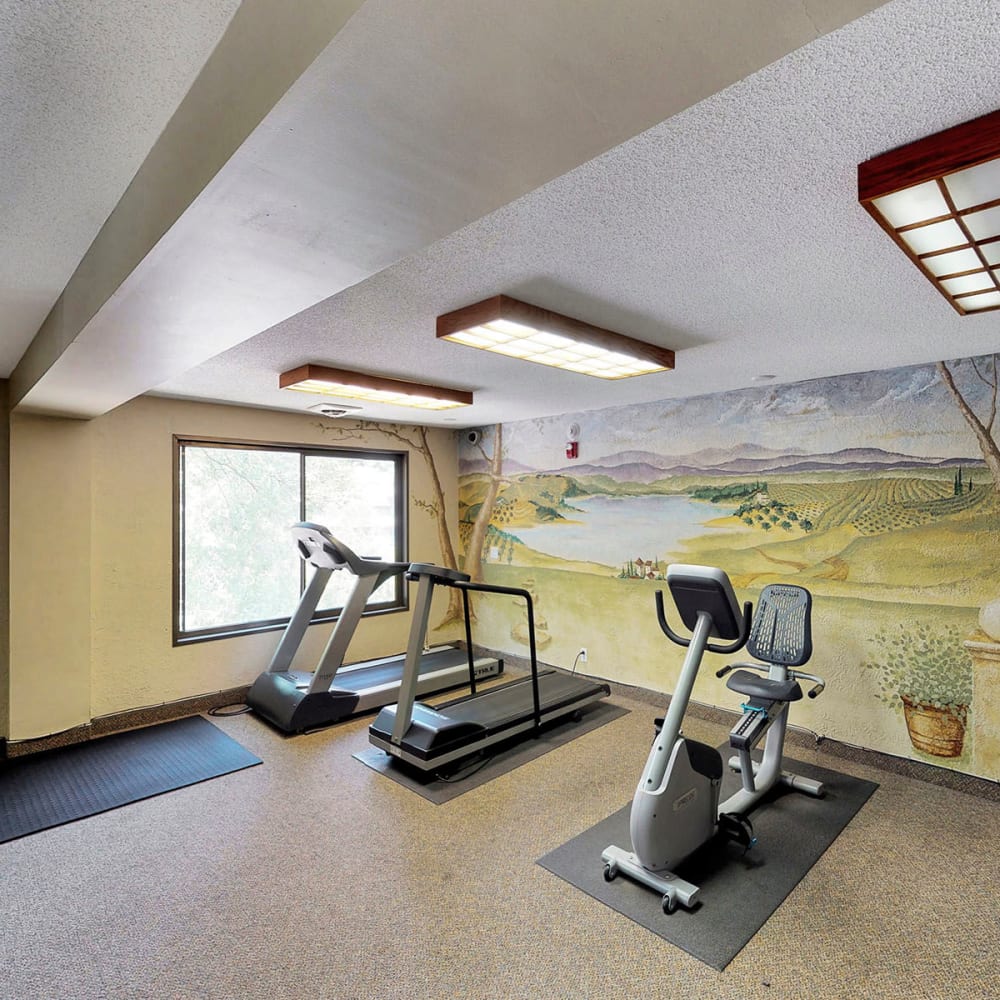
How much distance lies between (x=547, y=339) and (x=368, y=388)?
1.42m

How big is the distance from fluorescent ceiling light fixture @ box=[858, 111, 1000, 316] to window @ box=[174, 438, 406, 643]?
3.82 meters

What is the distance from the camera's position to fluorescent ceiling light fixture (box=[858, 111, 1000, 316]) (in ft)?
3.86

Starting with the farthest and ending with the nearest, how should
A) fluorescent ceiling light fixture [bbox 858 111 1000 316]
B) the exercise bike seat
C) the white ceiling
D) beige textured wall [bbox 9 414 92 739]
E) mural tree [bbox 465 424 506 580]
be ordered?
mural tree [bbox 465 424 506 580] → beige textured wall [bbox 9 414 92 739] → the exercise bike seat → fluorescent ceiling light fixture [bbox 858 111 1000 316] → the white ceiling

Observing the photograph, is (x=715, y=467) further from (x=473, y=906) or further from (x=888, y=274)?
(x=473, y=906)

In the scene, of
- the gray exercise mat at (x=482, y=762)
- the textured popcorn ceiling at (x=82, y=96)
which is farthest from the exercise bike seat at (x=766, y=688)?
the textured popcorn ceiling at (x=82, y=96)

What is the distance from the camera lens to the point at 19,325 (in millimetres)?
2500

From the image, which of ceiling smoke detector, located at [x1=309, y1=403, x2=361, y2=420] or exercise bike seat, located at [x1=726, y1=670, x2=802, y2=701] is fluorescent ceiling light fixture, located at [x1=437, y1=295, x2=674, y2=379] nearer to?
exercise bike seat, located at [x1=726, y1=670, x2=802, y2=701]

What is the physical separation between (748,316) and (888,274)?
53 centimetres

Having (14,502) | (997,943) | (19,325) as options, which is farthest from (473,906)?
(14,502)

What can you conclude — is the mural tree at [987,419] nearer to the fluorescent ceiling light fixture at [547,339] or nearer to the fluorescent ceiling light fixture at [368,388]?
the fluorescent ceiling light fixture at [547,339]

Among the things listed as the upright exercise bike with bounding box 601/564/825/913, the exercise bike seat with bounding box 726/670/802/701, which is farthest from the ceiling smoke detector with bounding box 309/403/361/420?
the exercise bike seat with bounding box 726/670/802/701

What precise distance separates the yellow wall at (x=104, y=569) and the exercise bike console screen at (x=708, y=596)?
347 cm

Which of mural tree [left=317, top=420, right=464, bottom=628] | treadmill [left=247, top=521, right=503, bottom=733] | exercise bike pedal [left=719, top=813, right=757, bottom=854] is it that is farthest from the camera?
mural tree [left=317, top=420, right=464, bottom=628]

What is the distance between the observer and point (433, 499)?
591 cm
